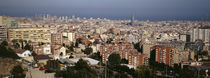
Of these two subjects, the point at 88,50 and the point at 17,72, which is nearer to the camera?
the point at 17,72

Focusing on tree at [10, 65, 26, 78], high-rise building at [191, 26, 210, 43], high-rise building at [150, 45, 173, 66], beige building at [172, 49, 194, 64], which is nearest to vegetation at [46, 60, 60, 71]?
tree at [10, 65, 26, 78]

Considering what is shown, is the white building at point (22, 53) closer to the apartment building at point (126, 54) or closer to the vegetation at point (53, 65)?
the vegetation at point (53, 65)

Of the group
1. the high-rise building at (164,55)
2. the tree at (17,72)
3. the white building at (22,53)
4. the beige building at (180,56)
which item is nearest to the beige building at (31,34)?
the white building at (22,53)

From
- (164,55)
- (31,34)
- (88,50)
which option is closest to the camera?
(164,55)

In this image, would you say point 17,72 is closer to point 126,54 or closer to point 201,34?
point 126,54

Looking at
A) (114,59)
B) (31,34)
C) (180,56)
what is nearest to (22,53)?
(114,59)

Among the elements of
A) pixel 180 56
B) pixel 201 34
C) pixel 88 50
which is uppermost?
pixel 201 34
